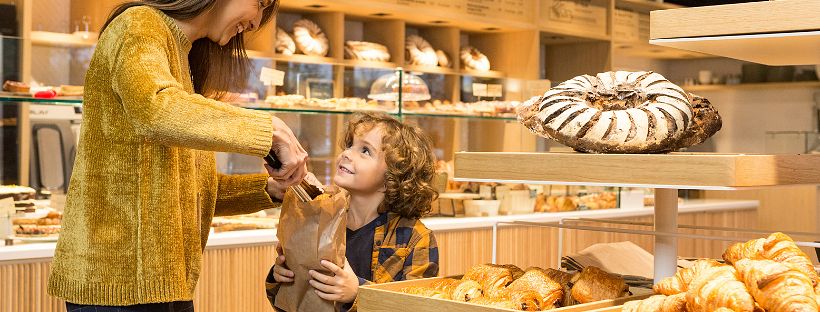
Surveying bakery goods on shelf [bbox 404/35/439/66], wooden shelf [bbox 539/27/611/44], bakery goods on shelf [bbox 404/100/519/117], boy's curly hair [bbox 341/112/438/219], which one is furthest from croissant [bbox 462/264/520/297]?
wooden shelf [bbox 539/27/611/44]

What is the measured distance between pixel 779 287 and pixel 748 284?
0.15 ft

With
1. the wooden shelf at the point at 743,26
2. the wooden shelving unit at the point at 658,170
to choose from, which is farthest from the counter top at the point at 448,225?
the wooden shelf at the point at 743,26

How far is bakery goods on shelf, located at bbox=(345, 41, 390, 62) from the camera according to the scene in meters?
5.12

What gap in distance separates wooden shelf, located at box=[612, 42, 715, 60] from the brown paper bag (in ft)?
15.9

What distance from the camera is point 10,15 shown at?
4051 mm

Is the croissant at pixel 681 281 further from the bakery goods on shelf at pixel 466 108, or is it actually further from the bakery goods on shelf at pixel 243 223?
the bakery goods on shelf at pixel 466 108

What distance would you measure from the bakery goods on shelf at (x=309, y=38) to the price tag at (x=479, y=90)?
1407 millimetres

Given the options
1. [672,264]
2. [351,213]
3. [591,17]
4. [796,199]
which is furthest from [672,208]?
[796,199]

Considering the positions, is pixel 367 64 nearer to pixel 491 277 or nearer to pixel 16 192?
pixel 16 192

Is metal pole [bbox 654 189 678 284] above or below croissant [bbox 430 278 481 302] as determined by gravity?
above

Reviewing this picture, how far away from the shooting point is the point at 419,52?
5.41 m

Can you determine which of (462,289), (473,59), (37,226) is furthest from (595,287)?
(473,59)

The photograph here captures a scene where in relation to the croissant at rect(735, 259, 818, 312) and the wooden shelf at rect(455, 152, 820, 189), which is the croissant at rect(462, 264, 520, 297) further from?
the croissant at rect(735, 259, 818, 312)

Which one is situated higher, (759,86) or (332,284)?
(759,86)
